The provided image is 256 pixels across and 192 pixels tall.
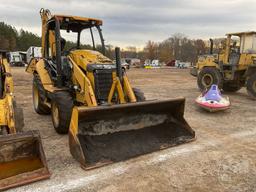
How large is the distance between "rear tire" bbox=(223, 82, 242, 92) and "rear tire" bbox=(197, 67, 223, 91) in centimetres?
86

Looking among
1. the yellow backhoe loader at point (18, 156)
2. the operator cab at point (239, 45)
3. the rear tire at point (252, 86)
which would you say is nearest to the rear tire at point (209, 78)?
the operator cab at point (239, 45)

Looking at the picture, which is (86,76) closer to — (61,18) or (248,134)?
(61,18)

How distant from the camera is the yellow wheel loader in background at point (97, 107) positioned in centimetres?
422

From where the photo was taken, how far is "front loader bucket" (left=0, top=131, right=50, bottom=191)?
337 centimetres

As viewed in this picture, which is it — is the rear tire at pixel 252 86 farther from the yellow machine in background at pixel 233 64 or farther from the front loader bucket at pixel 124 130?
the front loader bucket at pixel 124 130

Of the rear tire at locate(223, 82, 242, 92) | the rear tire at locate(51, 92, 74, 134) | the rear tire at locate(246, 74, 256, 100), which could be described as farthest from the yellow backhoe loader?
the rear tire at locate(223, 82, 242, 92)

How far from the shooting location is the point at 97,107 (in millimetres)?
4199

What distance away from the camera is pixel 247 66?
10.7 meters

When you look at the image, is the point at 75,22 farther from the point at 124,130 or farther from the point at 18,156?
the point at 18,156

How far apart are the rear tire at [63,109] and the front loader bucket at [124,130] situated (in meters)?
0.95

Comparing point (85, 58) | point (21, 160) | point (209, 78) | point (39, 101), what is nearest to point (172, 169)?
point (21, 160)

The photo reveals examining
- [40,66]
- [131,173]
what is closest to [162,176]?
[131,173]

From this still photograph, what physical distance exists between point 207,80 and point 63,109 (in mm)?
8371

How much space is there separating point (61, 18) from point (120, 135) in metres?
3.01
